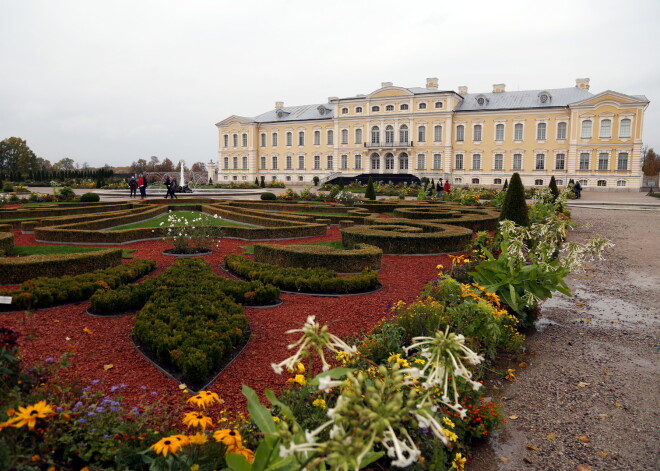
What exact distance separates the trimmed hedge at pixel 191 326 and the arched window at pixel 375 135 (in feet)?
138

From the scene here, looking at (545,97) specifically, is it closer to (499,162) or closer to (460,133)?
(499,162)

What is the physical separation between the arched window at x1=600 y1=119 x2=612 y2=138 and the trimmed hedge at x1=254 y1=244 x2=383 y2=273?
37775mm

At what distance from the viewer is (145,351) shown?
14.7 ft

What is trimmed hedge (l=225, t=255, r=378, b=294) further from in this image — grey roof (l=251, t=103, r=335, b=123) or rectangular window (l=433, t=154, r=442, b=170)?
grey roof (l=251, t=103, r=335, b=123)

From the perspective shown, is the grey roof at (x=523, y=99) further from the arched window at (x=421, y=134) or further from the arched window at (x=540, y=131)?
the arched window at (x=421, y=134)

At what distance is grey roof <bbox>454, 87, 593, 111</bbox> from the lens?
40469mm

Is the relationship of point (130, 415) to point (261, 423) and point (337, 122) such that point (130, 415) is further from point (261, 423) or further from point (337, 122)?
point (337, 122)

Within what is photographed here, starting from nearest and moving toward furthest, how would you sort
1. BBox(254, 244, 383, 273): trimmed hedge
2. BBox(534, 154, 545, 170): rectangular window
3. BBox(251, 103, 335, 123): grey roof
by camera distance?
BBox(254, 244, 383, 273): trimmed hedge → BBox(534, 154, 545, 170): rectangular window → BBox(251, 103, 335, 123): grey roof

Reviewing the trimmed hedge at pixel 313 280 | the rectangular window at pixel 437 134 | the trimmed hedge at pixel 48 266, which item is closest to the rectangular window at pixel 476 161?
the rectangular window at pixel 437 134

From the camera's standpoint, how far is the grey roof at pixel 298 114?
164 feet

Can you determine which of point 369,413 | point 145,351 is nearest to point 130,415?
point 145,351

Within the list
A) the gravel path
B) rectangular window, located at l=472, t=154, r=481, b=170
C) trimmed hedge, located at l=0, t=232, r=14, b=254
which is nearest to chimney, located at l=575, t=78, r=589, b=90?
rectangular window, located at l=472, t=154, r=481, b=170

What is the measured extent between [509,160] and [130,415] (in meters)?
43.7

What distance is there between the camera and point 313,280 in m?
6.63
